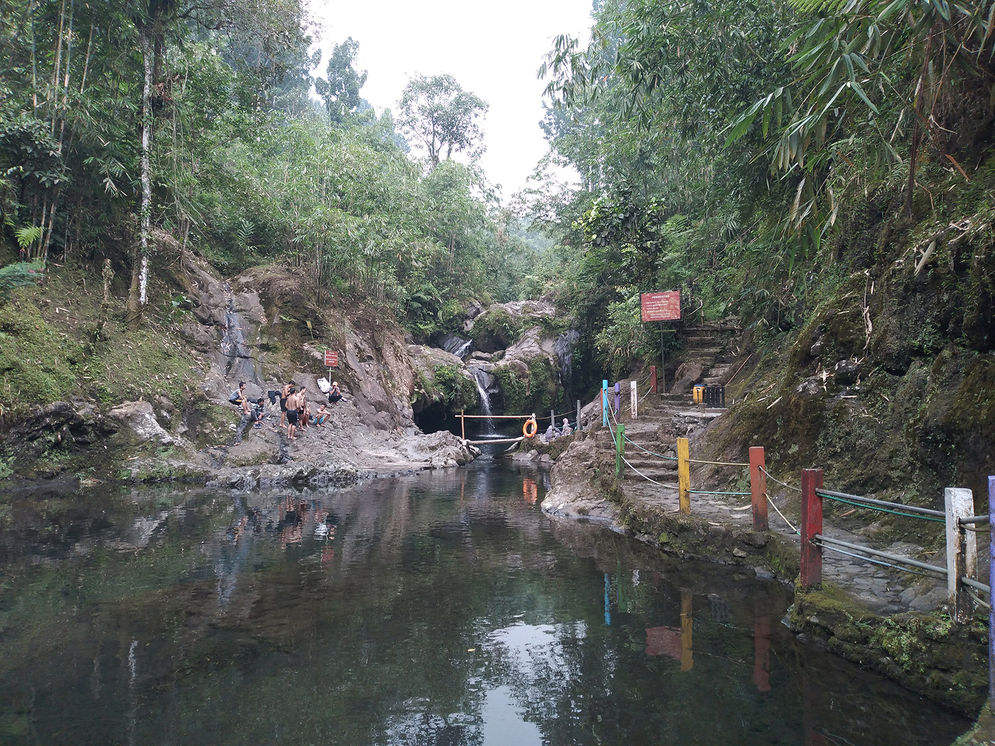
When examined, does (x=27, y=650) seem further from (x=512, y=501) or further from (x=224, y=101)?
(x=224, y=101)

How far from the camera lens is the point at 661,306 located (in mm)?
14688

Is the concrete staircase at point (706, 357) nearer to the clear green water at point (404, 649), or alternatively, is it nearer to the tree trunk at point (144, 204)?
the clear green water at point (404, 649)

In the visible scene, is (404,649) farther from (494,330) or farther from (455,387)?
(494,330)

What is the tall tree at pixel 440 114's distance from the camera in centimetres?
3800

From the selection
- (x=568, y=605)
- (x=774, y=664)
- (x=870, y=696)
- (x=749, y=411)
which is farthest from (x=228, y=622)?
(x=749, y=411)

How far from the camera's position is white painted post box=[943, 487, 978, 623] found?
3.59 m

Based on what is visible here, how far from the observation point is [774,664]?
4.60 metres

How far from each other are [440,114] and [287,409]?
91.3 feet

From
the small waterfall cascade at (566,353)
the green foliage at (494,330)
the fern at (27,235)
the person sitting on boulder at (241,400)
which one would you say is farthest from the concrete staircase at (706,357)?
the fern at (27,235)

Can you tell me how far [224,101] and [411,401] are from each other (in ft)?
38.3

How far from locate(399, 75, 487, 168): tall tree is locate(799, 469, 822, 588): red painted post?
3588cm

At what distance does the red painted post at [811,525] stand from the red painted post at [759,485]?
164 centimetres

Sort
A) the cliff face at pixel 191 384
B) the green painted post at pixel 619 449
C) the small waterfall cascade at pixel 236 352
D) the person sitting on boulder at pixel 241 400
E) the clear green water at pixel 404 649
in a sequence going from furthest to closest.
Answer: the small waterfall cascade at pixel 236 352 < the person sitting on boulder at pixel 241 400 < the cliff face at pixel 191 384 < the green painted post at pixel 619 449 < the clear green water at pixel 404 649

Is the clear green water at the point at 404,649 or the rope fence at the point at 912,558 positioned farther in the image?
the clear green water at the point at 404,649
